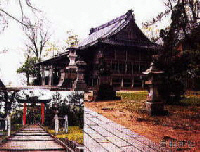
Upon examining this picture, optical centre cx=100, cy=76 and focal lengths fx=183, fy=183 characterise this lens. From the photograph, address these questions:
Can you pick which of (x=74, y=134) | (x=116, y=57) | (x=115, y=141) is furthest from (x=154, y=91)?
(x=74, y=134)

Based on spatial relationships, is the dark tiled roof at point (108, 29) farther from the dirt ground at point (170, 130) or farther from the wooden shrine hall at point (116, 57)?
the dirt ground at point (170, 130)

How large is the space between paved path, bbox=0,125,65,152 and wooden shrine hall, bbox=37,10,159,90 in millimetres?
2500

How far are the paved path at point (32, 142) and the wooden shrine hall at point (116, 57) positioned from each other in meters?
2.50

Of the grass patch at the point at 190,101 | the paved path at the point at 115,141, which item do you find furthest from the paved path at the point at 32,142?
the grass patch at the point at 190,101

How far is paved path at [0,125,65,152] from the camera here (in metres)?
1.00

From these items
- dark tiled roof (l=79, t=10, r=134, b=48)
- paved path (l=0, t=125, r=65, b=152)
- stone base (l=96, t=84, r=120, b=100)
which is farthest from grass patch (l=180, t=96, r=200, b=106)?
paved path (l=0, t=125, r=65, b=152)

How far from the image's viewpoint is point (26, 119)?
1073mm

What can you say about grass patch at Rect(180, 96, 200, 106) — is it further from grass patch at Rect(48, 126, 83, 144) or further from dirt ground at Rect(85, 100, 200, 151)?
grass patch at Rect(48, 126, 83, 144)

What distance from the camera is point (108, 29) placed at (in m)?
5.24

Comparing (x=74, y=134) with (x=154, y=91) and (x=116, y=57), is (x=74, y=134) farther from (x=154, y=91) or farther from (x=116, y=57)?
(x=116, y=57)

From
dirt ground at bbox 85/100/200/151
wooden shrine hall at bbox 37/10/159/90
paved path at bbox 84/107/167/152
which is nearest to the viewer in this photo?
paved path at bbox 84/107/167/152

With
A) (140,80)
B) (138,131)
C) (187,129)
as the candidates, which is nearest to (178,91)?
(140,80)

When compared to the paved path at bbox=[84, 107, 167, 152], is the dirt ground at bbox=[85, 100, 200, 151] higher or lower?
lower

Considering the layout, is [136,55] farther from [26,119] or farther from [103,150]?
[26,119]
